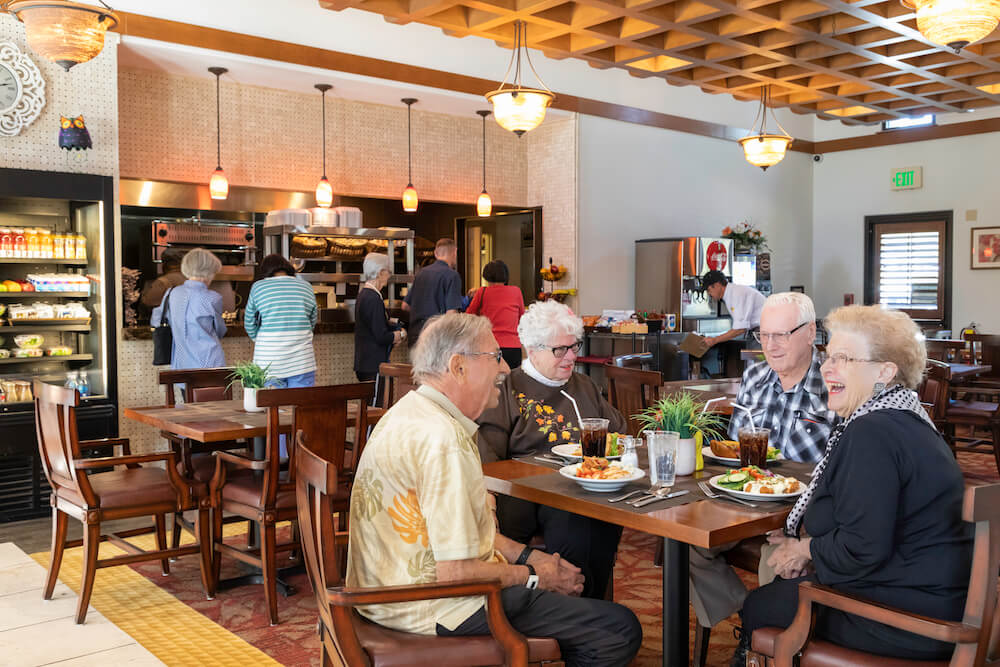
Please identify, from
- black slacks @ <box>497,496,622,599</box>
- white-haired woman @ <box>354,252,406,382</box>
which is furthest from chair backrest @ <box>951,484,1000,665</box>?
white-haired woman @ <box>354,252,406,382</box>

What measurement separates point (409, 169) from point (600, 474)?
6.95m

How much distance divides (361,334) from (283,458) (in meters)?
2.79

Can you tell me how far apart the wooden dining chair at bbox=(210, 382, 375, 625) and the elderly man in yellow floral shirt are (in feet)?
5.21

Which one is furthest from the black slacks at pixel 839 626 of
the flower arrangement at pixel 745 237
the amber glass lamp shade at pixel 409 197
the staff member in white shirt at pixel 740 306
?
the flower arrangement at pixel 745 237

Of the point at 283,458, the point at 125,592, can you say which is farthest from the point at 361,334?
the point at 125,592

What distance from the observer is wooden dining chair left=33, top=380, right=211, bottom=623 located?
3.89 m

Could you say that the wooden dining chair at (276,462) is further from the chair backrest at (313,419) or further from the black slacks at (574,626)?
the black slacks at (574,626)

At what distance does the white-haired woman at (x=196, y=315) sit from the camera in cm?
619

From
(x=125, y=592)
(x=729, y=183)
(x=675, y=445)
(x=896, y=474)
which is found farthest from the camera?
→ (x=729, y=183)

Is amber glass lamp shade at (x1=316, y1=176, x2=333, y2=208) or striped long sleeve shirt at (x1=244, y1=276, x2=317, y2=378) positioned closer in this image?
striped long sleeve shirt at (x1=244, y1=276, x2=317, y2=378)

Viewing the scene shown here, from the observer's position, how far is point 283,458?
4668 millimetres

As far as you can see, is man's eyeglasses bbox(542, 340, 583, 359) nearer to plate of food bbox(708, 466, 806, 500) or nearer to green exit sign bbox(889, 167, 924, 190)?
plate of food bbox(708, 466, 806, 500)

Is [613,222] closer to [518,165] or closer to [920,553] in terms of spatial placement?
[518,165]

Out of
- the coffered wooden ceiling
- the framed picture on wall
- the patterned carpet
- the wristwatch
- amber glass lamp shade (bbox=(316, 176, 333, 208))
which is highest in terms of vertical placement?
the coffered wooden ceiling
